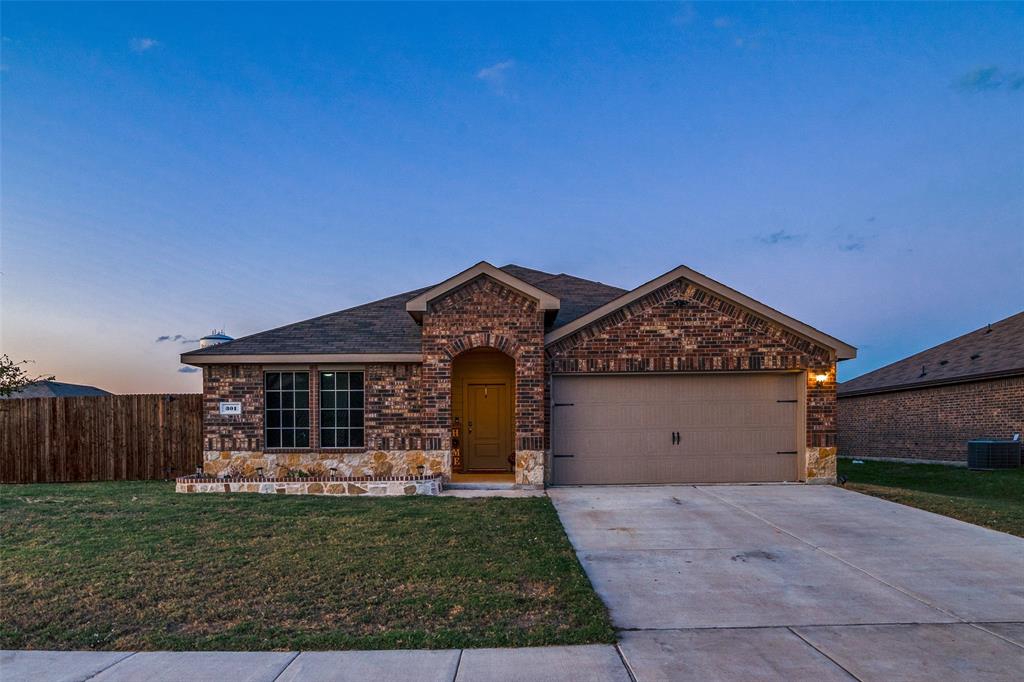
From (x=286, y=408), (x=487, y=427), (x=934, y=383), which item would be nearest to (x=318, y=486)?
(x=286, y=408)

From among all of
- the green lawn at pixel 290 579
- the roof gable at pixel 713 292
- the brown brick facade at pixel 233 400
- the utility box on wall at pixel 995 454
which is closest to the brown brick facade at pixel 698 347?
the roof gable at pixel 713 292

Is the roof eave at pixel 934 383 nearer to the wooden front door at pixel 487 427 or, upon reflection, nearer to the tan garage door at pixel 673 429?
the tan garage door at pixel 673 429

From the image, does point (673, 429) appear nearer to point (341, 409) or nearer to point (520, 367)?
point (520, 367)

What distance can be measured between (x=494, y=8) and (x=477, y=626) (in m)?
13.4

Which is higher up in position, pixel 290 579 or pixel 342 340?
pixel 342 340

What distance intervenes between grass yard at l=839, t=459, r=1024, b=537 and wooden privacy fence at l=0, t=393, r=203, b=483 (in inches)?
561

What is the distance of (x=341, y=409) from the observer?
1143 cm

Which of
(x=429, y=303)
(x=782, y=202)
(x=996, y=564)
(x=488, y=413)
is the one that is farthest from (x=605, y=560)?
(x=782, y=202)

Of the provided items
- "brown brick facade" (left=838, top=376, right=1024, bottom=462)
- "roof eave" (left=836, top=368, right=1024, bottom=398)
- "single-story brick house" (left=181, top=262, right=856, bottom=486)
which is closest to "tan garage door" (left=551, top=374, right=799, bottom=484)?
"single-story brick house" (left=181, top=262, right=856, bottom=486)

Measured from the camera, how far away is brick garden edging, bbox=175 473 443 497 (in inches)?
396

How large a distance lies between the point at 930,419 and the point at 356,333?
59.2 feet

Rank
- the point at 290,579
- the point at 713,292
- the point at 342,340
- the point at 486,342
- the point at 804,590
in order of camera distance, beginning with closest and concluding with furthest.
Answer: the point at 804,590 → the point at 290,579 → the point at 486,342 → the point at 713,292 → the point at 342,340

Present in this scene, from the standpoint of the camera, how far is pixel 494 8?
43.1ft

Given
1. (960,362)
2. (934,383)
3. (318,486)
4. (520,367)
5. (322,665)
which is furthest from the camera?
(960,362)
